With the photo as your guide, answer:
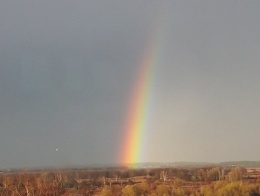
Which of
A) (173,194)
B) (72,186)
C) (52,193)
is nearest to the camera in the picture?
(52,193)

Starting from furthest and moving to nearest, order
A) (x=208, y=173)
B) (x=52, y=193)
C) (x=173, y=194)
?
(x=208, y=173)
(x=173, y=194)
(x=52, y=193)

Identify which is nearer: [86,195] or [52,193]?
[52,193]

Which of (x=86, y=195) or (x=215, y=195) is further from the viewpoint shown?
(x=86, y=195)

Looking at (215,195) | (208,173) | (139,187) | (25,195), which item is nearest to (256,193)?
(215,195)

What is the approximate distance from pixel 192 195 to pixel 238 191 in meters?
4.79

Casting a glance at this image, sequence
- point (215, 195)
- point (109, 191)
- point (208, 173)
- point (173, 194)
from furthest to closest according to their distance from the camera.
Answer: point (208, 173) < point (109, 191) < point (173, 194) < point (215, 195)

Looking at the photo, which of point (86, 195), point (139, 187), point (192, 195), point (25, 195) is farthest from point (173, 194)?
point (25, 195)

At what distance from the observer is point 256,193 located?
139 ft

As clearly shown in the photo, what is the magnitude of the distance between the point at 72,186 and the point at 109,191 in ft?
58.8

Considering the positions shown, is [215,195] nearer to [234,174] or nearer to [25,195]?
[25,195]

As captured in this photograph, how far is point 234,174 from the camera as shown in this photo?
67000mm

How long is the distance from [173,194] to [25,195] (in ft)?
48.0

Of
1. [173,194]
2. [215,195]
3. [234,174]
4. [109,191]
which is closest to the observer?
[215,195]

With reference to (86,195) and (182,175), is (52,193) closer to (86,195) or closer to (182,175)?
(86,195)
